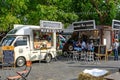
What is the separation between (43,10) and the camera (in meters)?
24.3

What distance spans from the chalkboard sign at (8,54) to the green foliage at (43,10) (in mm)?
7386

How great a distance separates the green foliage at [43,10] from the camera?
2466cm

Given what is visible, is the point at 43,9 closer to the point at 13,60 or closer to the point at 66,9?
the point at 66,9

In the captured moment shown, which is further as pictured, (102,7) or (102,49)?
(102,7)

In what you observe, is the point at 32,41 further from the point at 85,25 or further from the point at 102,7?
the point at 102,7

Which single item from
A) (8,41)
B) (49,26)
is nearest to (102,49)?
(49,26)

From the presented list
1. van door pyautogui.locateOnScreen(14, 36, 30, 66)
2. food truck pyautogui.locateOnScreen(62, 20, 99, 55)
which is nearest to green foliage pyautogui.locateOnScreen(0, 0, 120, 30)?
food truck pyautogui.locateOnScreen(62, 20, 99, 55)

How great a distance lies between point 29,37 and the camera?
19.6 metres

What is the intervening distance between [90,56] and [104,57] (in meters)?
2.18

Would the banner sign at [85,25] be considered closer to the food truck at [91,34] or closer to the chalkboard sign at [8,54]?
the food truck at [91,34]

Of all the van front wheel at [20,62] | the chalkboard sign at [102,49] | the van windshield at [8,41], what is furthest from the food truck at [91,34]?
the van windshield at [8,41]

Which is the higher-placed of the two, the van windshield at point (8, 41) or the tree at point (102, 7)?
the tree at point (102, 7)

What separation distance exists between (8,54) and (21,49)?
1.62 metres

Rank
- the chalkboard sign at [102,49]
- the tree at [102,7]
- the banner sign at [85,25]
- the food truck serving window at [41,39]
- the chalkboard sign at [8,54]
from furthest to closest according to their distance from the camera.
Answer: the tree at [102,7] < the banner sign at [85,25] < the chalkboard sign at [102,49] < the food truck serving window at [41,39] < the chalkboard sign at [8,54]
